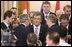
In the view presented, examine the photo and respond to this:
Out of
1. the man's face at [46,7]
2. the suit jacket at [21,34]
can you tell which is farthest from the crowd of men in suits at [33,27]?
the man's face at [46,7]

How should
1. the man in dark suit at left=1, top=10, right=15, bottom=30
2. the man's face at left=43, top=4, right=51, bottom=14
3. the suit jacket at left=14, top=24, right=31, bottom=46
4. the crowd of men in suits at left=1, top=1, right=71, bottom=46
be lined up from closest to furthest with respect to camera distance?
the crowd of men in suits at left=1, top=1, right=71, bottom=46 < the suit jacket at left=14, top=24, right=31, bottom=46 < the man in dark suit at left=1, top=10, right=15, bottom=30 < the man's face at left=43, top=4, right=51, bottom=14

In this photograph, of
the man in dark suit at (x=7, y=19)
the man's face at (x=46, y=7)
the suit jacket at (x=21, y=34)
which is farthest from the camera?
the man's face at (x=46, y=7)

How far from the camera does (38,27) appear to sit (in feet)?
12.8

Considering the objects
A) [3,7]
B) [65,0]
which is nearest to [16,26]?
[3,7]

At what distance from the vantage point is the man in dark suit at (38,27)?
12.4ft

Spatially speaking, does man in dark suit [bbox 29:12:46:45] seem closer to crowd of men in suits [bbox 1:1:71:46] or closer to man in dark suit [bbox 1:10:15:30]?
crowd of men in suits [bbox 1:1:71:46]

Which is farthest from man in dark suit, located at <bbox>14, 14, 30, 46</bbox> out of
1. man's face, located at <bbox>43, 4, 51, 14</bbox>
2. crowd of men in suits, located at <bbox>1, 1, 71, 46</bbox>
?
man's face, located at <bbox>43, 4, 51, 14</bbox>

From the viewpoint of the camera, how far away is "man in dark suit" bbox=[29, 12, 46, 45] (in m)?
3.79

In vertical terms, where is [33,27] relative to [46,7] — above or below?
below

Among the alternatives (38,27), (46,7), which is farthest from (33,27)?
(46,7)

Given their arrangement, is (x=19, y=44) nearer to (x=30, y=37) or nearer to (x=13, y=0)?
(x=30, y=37)

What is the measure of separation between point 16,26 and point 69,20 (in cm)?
111

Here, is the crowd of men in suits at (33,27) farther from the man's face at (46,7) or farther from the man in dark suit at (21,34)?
the man's face at (46,7)

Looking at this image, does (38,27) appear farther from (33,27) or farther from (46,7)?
(46,7)
